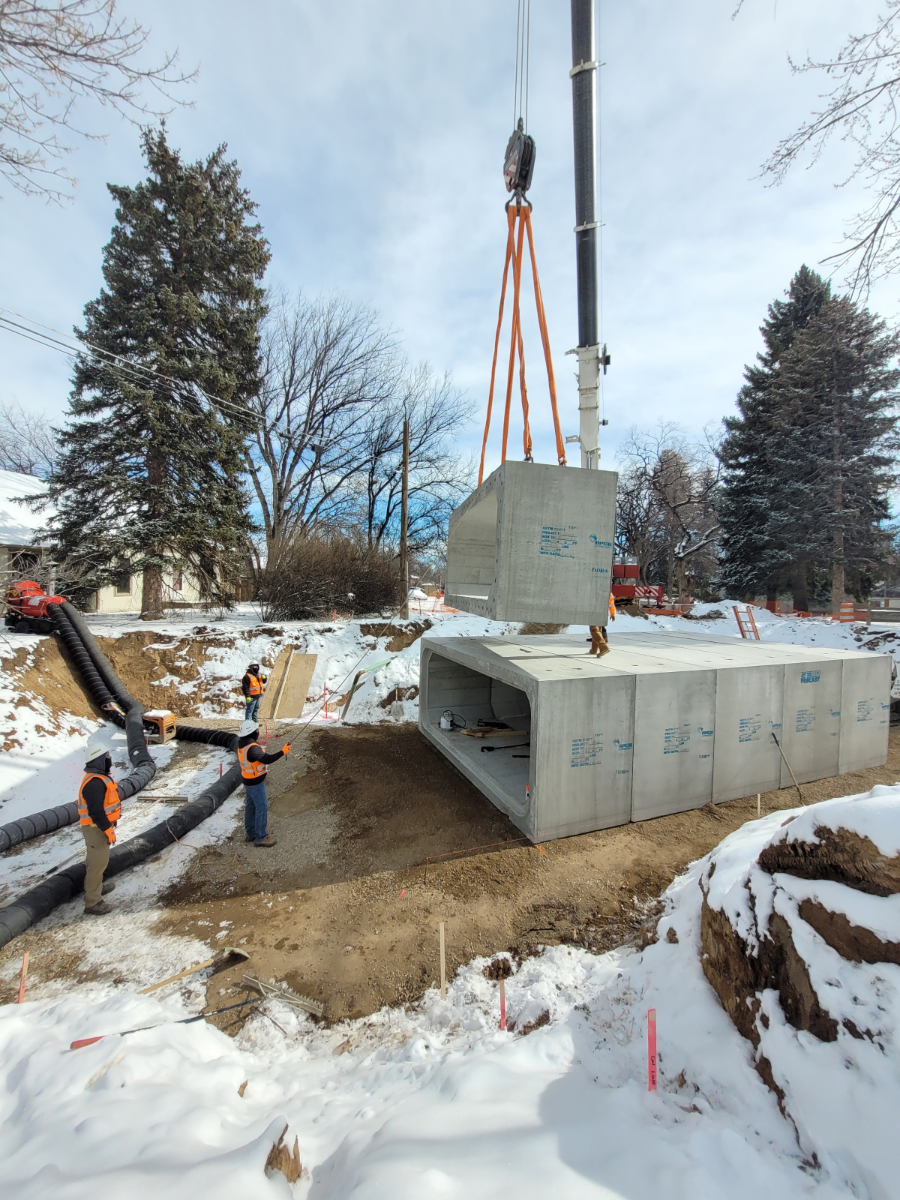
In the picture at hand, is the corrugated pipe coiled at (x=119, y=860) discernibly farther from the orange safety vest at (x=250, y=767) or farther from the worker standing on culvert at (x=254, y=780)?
the orange safety vest at (x=250, y=767)

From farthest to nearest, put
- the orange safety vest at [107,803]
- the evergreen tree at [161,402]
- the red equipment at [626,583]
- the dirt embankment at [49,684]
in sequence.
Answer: the red equipment at [626,583]
the evergreen tree at [161,402]
the dirt embankment at [49,684]
the orange safety vest at [107,803]

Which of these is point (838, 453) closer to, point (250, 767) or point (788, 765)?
point (788, 765)

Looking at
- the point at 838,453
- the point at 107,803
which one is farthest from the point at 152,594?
the point at 838,453

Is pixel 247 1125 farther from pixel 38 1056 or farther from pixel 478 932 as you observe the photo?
pixel 478 932

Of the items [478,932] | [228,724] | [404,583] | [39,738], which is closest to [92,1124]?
[478,932]

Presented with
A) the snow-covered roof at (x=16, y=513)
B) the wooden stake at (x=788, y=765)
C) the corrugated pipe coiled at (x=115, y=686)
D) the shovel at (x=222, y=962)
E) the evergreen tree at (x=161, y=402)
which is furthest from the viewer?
the snow-covered roof at (x=16, y=513)

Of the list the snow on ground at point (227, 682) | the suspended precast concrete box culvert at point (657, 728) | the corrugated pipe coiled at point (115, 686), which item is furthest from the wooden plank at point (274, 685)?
the suspended precast concrete box culvert at point (657, 728)

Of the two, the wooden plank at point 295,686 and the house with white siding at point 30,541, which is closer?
the wooden plank at point 295,686

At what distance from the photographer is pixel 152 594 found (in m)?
15.3

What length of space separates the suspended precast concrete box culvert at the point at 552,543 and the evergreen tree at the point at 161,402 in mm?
12177

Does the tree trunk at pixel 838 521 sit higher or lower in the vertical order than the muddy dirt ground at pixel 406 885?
higher

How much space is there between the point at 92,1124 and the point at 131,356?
1857cm

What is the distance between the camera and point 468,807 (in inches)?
304

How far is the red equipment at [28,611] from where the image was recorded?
11531 mm
